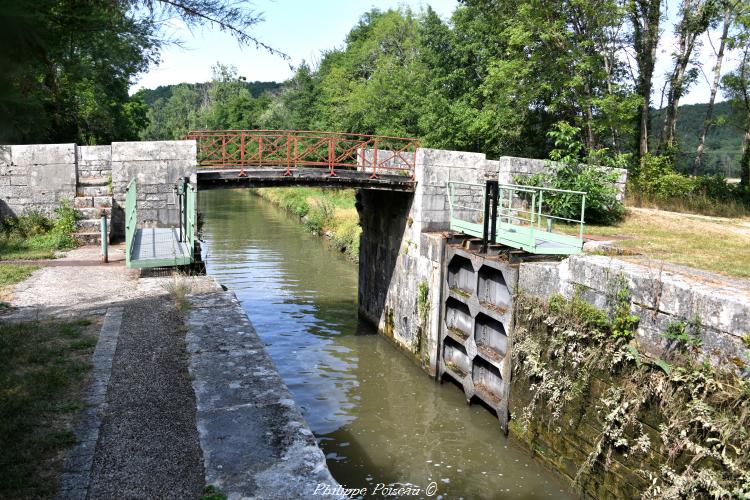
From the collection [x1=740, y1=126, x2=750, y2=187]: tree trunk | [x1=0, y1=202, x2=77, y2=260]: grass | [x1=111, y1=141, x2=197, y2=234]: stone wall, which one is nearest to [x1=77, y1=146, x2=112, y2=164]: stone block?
[x1=0, y1=202, x2=77, y2=260]: grass

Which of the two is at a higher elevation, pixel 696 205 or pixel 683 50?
pixel 683 50

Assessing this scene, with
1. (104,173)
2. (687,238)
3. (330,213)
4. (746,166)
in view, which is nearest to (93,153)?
(104,173)

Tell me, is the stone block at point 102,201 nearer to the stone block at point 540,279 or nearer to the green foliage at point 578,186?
the stone block at point 540,279

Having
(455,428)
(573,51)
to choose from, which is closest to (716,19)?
(573,51)

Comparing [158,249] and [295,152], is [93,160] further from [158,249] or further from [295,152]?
[295,152]

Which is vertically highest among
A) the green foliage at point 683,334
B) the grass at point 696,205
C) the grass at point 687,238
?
the grass at point 696,205

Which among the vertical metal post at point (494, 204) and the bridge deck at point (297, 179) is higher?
the bridge deck at point (297, 179)

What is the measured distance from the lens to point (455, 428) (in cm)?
1062

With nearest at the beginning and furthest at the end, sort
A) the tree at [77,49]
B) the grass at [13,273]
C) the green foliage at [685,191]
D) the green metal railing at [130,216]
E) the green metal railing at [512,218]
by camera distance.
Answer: the tree at [77,49] → the grass at [13,273] → the green metal railing at [130,216] → the green metal railing at [512,218] → the green foliage at [685,191]

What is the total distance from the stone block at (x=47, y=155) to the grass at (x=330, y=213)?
1134 cm

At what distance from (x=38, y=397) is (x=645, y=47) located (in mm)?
23313

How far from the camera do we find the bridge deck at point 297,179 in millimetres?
12734

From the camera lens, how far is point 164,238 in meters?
11.0

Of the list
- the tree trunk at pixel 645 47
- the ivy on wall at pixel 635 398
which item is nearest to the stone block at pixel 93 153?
the ivy on wall at pixel 635 398
